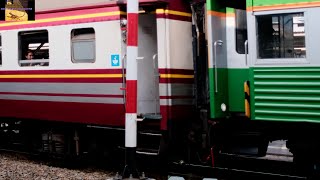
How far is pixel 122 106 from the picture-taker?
366 inches

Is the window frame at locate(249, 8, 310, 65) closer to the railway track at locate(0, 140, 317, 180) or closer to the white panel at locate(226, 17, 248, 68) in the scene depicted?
the white panel at locate(226, 17, 248, 68)

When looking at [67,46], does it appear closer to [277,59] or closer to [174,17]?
[174,17]

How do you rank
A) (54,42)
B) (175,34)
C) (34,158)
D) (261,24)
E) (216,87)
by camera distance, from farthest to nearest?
(34,158) → (54,42) → (175,34) → (216,87) → (261,24)

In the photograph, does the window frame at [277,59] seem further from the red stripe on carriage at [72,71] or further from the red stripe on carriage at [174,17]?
the red stripe on carriage at [72,71]

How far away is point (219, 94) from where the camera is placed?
338 inches

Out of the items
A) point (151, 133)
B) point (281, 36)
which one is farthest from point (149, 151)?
point (281, 36)

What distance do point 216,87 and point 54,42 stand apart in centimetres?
358

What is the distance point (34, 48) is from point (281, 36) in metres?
5.33

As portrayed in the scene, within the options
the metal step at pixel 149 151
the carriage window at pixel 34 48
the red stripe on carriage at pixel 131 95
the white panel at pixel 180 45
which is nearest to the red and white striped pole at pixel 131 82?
the red stripe on carriage at pixel 131 95

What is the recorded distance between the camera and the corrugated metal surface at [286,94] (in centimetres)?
743

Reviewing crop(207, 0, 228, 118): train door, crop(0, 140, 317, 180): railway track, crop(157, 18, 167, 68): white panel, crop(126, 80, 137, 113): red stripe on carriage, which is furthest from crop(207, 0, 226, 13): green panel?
crop(0, 140, 317, 180): railway track

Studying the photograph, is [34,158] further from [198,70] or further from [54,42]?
[198,70]

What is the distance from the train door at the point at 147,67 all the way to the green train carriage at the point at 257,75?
2.95 feet

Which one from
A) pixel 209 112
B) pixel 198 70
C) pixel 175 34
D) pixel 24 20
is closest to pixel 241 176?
pixel 209 112
